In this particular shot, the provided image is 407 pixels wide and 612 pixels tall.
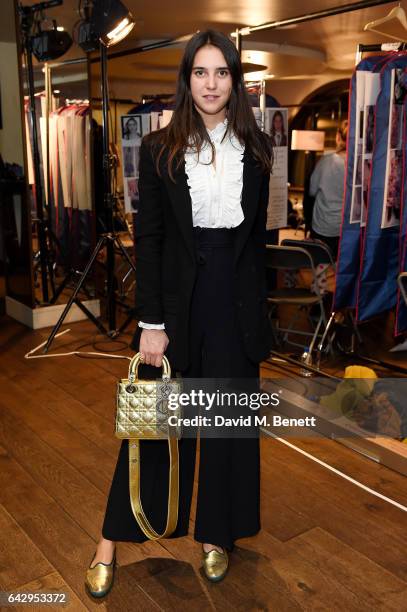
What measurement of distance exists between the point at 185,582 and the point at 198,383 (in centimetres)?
63

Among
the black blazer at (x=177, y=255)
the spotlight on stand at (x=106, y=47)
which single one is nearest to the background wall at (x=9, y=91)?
the spotlight on stand at (x=106, y=47)

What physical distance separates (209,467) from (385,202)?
5.67ft

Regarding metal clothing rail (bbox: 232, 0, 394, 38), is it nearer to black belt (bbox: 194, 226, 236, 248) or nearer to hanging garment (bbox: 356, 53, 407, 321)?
hanging garment (bbox: 356, 53, 407, 321)

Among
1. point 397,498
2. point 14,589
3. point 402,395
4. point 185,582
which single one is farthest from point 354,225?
point 14,589

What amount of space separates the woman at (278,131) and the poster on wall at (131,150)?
46.8 inches

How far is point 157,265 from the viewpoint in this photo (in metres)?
1.62

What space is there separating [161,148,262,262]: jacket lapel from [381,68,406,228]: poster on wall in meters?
1.47

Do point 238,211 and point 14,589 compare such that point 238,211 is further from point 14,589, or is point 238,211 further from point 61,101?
point 61,101

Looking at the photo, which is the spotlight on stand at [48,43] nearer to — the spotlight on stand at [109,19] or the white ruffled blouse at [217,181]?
the spotlight on stand at [109,19]

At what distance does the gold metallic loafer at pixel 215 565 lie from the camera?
6.01 feet

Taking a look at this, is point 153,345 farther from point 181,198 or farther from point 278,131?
point 278,131

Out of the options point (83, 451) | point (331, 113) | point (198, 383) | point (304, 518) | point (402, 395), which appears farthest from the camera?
point (331, 113)

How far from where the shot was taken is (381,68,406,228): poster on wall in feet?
9.14

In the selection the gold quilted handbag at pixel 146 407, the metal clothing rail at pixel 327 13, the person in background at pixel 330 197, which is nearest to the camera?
the gold quilted handbag at pixel 146 407
